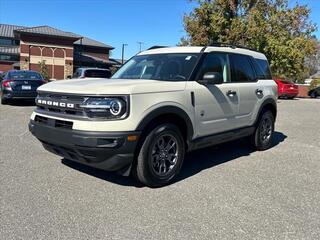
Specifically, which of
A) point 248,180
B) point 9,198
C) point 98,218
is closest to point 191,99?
point 248,180

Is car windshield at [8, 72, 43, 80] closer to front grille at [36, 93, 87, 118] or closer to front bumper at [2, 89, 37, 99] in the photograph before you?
front bumper at [2, 89, 37, 99]

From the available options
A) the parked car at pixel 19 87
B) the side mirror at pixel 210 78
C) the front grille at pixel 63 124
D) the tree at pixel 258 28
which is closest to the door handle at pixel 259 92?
the side mirror at pixel 210 78

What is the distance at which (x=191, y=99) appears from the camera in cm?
535

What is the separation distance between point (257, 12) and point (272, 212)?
23.0 m

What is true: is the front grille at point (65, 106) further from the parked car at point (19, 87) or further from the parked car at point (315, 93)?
the parked car at point (315, 93)

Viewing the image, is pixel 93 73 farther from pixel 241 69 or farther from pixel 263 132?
pixel 241 69

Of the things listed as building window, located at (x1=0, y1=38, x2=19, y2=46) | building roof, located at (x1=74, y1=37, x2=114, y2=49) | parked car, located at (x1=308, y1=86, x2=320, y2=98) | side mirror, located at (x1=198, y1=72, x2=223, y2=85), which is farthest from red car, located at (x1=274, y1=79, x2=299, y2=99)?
building window, located at (x1=0, y1=38, x2=19, y2=46)

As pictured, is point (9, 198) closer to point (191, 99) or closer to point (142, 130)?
point (142, 130)

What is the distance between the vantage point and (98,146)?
4.43m

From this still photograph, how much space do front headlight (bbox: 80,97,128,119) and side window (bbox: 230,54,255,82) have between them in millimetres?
2614

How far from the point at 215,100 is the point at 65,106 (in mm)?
2331

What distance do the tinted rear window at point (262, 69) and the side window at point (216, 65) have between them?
4.02 ft

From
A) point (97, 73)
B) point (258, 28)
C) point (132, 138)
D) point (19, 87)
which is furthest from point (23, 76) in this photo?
point (258, 28)

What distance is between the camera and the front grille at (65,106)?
4602mm
